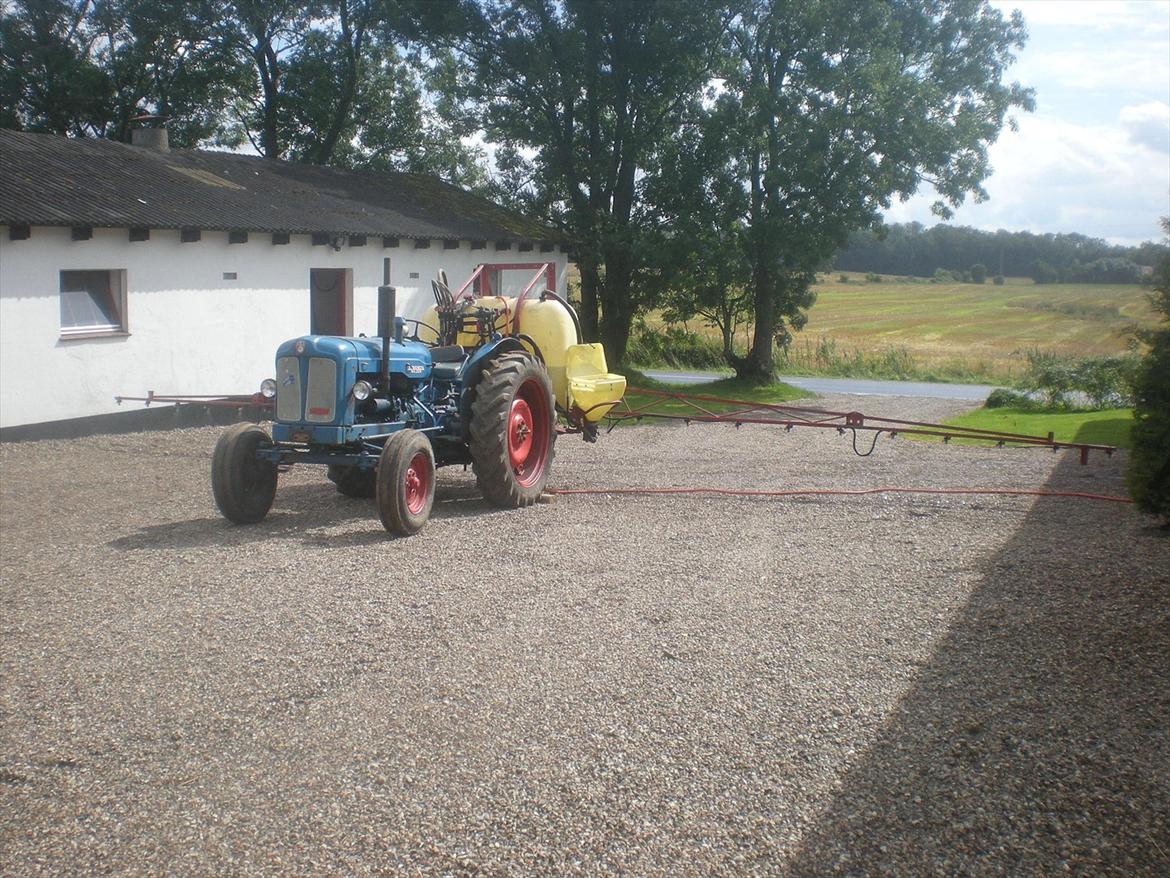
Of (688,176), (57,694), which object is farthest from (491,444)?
(688,176)

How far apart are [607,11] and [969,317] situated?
1408 inches

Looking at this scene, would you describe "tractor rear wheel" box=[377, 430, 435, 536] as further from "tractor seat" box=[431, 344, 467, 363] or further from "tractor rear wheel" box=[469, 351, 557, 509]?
"tractor seat" box=[431, 344, 467, 363]

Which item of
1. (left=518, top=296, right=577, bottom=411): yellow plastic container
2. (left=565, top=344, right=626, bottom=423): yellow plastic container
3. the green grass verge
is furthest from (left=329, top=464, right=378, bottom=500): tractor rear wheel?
the green grass verge

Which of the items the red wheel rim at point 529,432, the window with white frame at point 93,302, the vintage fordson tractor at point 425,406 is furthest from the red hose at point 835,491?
the window with white frame at point 93,302

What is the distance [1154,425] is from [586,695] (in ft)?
17.5

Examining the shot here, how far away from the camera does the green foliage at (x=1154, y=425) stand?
333 inches

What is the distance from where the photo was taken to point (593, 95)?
2569cm

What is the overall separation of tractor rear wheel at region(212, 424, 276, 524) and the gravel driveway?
0.22 m

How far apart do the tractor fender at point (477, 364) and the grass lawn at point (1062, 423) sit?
334 inches

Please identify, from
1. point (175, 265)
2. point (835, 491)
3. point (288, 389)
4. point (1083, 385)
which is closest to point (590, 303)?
point (1083, 385)

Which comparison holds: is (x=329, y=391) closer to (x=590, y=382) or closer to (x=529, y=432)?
(x=529, y=432)

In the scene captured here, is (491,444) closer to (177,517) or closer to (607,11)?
(177,517)

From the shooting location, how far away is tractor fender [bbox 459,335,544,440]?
10.2m

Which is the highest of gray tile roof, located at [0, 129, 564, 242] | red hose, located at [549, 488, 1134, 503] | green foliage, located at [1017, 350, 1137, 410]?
gray tile roof, located at [0, 129, 564, 242]
